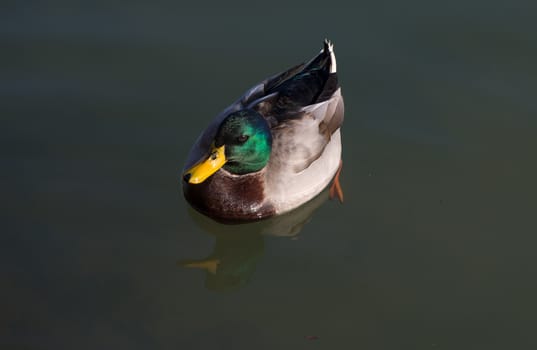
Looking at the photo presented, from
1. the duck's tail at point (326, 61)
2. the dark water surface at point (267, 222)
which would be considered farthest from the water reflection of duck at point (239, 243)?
the duck's tail at point (326, 61)

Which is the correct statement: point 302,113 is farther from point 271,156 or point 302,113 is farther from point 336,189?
point 336,189

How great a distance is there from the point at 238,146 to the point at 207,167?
0.89ft

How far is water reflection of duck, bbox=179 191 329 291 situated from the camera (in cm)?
570

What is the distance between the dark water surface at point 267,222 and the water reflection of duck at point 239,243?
0.01 m

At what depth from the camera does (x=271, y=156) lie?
598 centimetres

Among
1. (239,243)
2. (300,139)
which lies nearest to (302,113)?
(300,139)

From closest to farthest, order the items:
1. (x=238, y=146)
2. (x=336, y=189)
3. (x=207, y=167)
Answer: (x=207, y=167) < (x=238, y=146) < (x=336, y=189)

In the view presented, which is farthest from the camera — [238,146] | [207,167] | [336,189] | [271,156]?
[336,189]

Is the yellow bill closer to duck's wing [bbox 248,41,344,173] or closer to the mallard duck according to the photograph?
the mallard duck

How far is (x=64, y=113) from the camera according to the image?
6.66 m

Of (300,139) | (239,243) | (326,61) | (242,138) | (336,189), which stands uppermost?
(326,61)

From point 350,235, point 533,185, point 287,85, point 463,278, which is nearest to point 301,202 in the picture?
point 350,235

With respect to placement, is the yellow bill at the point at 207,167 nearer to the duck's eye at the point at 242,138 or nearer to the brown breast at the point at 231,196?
the duck's eye at the point at 242,138

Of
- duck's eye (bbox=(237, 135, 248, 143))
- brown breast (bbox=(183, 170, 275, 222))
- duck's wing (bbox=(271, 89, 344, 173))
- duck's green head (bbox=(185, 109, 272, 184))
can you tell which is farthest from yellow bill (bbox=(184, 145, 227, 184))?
duck's wing (bbox=(271, 89, 344, 173))
